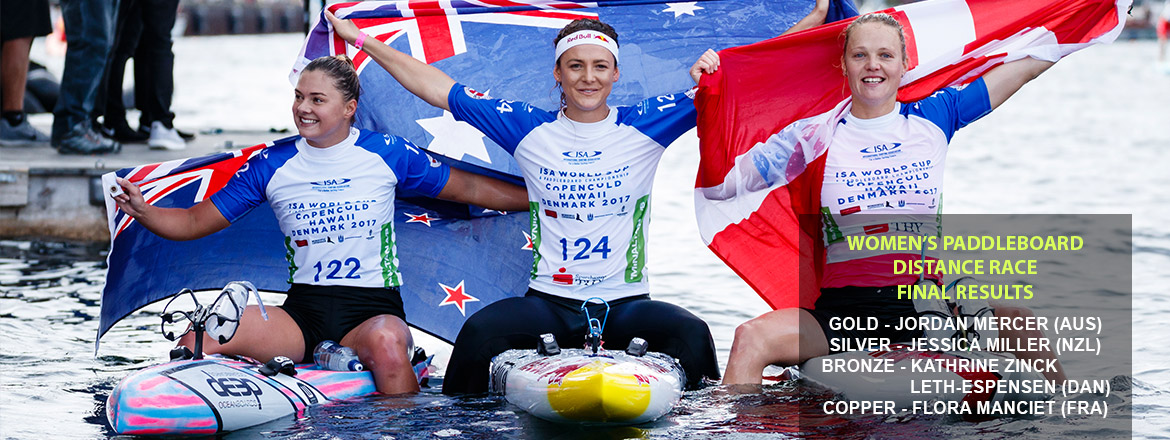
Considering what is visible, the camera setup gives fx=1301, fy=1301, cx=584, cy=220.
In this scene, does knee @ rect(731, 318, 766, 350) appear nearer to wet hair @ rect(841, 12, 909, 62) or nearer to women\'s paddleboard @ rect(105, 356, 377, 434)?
wet hair @ rect(841, 12, 909, 62)

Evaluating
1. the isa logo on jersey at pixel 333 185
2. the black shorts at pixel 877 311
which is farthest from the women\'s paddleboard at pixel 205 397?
the black shorts at pixel 877 311

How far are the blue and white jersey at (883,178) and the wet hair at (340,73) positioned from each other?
2.19 m

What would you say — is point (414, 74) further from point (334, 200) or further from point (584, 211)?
point (584, 211)

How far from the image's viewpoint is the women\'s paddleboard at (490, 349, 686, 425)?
507 cm

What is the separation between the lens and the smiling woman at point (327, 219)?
5.83 meters

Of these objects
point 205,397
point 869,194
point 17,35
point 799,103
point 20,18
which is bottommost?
point 205,397

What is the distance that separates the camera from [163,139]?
10461mm

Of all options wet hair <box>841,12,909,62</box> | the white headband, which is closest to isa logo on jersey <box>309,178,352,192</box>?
the white headband

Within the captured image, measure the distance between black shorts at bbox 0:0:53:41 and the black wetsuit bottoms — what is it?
5.96m

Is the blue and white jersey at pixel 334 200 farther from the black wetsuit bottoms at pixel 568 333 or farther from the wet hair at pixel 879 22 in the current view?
the wet hair at pixel 879 22

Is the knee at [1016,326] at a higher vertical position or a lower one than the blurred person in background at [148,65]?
lower

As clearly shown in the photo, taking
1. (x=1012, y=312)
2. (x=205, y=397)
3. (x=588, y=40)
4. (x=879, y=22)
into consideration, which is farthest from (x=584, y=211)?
(x=1012, y=312)

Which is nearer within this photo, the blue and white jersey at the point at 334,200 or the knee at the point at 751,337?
the knee at the point at 751,337

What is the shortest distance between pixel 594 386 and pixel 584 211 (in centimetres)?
104
